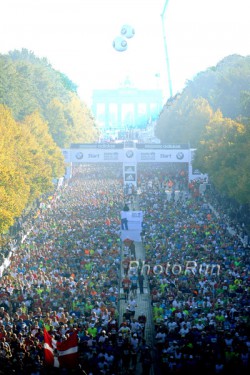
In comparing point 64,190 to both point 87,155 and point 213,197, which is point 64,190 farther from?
point 213,197

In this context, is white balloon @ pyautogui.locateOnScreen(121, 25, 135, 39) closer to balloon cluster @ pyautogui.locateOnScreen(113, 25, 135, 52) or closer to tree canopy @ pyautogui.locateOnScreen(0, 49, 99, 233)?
balloon cluster @ pyautogui.locateOnScreen(113, 25, 135, 52)

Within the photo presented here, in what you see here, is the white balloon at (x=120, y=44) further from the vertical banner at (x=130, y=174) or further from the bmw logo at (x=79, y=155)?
the bmw logo at (x=79, y=155)

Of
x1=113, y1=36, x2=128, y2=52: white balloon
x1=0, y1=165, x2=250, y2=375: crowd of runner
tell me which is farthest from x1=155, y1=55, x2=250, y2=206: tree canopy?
x1=113, y1=36, x2=128, y2=52: white balloon

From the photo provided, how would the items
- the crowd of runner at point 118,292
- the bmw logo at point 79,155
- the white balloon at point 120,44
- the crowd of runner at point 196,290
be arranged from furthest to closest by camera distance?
the bmw logo at point 79,155
the white balloon at point 120,44
the crowd of runner at point 118,292
the crowd of runner at point 196,290
